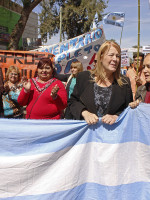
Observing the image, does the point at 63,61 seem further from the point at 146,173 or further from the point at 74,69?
the point at 146,173

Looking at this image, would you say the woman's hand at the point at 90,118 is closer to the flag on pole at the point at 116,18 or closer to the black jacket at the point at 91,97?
the black jacket at the point at 91,97

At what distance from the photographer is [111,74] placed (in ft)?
7.66

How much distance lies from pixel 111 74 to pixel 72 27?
2360cm

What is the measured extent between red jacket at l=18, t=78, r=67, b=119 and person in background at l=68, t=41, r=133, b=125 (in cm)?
48

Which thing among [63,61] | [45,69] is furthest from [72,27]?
[45,69]

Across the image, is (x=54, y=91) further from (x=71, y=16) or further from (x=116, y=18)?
(x=71, y=16)

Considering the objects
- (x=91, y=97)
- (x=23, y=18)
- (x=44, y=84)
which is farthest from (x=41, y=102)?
(x=23, y=18)

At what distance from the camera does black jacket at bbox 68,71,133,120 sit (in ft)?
7.23

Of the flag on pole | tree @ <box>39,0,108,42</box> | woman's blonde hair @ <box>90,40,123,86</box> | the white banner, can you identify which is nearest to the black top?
woman's blonde hair @ <box>90,40,123,86</box>

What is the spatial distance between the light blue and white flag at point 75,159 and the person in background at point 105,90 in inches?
4.8

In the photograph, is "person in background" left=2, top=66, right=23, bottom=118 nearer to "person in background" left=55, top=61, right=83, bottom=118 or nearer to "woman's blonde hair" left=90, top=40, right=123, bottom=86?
"person in background" left=55, top=61, right=83, bottom=118

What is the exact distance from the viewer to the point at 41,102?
273cm

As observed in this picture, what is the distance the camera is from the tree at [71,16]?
23.0 metres

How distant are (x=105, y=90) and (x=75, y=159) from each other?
2.26 feet
